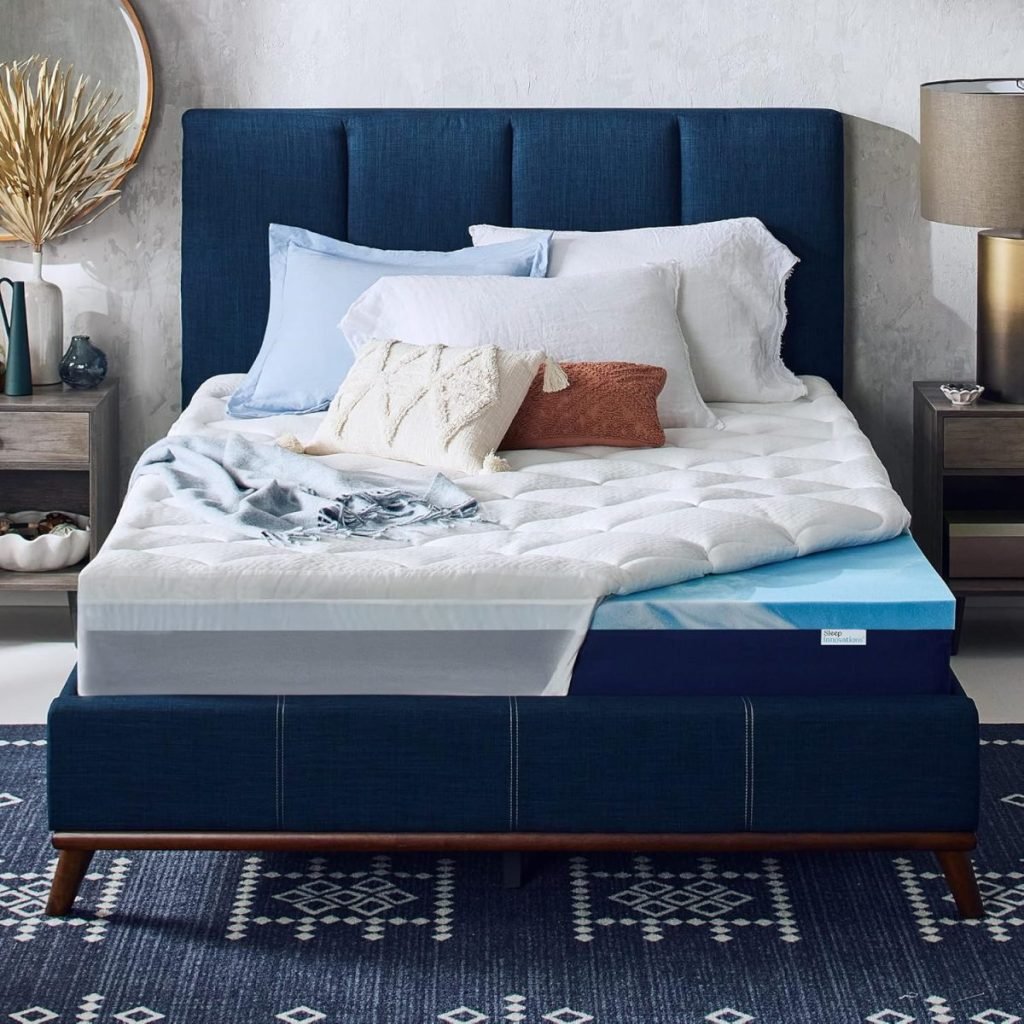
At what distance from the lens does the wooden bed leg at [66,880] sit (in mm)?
2584

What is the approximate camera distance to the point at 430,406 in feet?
10.9

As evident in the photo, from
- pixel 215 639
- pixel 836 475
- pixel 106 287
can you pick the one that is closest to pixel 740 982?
pixel 215 639

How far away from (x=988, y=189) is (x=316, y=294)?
1557 millimetres

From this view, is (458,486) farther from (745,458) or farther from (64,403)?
(64,403)

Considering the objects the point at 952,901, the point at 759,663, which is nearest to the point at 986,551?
the point at 952,901

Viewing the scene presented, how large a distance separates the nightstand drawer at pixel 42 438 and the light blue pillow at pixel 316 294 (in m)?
0.38

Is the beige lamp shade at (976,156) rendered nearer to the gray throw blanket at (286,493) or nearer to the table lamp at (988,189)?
the table lamp at (988,189)

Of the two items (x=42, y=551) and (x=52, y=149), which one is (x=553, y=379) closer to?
(x=42, y=551)

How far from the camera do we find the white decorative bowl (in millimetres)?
3895

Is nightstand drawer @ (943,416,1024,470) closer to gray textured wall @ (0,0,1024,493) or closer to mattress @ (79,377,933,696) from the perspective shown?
gray textured wall @ (0,0,1024,493)

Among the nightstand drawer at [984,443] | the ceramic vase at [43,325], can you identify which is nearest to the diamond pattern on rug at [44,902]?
the ceramic vase at [43,325]

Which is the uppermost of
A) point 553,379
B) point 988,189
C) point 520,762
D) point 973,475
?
point 988,189

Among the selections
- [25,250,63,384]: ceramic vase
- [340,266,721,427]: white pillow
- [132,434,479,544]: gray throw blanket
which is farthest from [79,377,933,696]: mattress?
[25,250,63,384]: ceramic vase

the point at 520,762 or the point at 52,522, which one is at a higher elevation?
the point at 52,522
